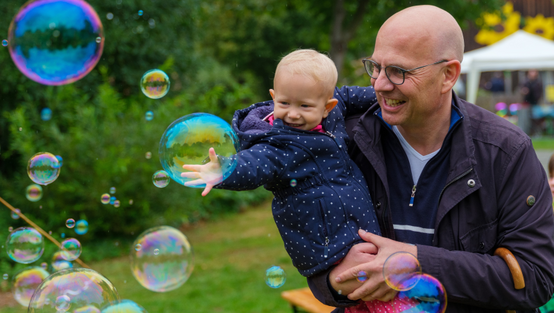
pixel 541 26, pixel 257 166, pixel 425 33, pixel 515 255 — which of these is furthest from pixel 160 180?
pixel 541 26

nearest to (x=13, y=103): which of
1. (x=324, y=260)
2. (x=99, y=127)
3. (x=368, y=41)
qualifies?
(x=99, y=127)

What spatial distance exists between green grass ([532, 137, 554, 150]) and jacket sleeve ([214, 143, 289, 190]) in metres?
12.0

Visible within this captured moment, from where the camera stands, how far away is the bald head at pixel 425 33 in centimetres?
196

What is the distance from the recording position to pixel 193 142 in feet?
6.88

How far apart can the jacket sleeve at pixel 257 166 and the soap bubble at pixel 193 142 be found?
9 cm

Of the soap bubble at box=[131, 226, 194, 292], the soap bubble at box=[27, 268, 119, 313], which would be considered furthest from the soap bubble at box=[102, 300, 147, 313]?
the soap bubble at box=[131, 226, 194, 292]

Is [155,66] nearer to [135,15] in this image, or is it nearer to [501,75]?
[135,15]

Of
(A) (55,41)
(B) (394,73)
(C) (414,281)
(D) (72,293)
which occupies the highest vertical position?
(A) (55,41)

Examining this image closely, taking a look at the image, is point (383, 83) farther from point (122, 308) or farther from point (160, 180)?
point (122, 308)

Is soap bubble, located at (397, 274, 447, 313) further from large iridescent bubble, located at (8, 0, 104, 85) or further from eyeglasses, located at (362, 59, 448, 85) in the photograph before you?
large iridescent bubble, located at (8, 0, 104, 85)

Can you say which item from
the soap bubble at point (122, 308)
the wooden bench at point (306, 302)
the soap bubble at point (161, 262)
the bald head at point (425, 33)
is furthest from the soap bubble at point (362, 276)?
the wooden bench at point (306, 302)

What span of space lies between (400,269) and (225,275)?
4.40 m

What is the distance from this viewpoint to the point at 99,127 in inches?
269

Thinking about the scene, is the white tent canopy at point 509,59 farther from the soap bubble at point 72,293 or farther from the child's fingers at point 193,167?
the child's fingers at point 193,167
